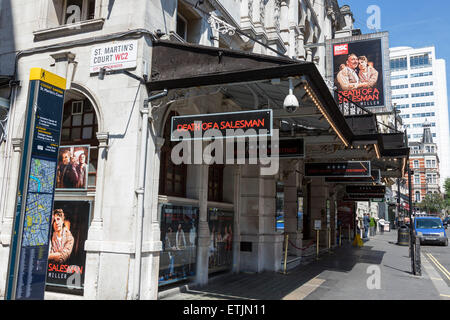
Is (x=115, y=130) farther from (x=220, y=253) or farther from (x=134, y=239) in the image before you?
(x=220, y=253)

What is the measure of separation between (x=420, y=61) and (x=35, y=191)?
161 m

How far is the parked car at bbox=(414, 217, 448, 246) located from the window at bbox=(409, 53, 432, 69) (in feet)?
428

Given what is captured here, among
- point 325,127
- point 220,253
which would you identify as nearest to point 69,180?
point 220,253

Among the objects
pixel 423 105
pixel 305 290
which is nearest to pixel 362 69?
pixel 305 290

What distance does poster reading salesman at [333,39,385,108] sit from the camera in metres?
15.6

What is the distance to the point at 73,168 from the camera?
9664 mm

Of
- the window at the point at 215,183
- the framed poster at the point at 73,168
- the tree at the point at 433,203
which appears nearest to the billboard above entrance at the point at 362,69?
the window at the point at 215,183

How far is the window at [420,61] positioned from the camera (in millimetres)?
141875

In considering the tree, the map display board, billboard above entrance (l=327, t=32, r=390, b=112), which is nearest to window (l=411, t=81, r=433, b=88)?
the tree

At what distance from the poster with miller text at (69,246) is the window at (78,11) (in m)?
5.06

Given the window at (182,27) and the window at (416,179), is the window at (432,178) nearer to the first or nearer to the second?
the window at (416,179)

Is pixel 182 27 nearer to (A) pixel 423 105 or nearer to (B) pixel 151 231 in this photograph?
(B) pixel 151 231

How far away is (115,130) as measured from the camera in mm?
8969

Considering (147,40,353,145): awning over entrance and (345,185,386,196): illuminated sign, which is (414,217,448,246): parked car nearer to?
(345,185,386,196): illuminated sign
